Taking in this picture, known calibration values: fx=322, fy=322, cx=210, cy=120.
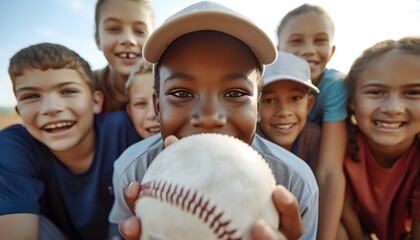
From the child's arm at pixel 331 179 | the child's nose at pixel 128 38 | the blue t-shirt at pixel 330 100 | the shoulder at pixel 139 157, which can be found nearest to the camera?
the shoulder at pixel 139 157

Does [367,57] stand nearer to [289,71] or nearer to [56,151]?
[289,71]

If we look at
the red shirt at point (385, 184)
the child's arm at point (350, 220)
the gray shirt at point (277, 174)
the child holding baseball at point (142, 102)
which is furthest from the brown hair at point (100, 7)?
the child's arm at point (350, 220)

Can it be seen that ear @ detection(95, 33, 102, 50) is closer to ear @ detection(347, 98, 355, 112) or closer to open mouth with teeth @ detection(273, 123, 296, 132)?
open mouth with teeth @ detection(273, 123, 296, 132)

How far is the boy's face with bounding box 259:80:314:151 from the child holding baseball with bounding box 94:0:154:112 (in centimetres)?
132

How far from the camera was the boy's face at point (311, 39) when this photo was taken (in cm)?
284

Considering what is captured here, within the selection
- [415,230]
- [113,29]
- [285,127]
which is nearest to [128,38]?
[113,29]

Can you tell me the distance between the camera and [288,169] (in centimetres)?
174

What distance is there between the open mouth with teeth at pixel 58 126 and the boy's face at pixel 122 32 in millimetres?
878

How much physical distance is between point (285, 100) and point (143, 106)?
110 centimetres

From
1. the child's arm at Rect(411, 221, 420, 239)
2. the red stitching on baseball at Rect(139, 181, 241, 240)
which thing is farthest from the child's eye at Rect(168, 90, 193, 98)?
the child's arm at Rect(411, 221, 420, 239)

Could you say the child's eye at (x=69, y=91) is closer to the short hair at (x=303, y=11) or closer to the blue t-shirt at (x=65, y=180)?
the blue t-shirt at (x=65, y=180)

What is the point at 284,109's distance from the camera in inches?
91.5

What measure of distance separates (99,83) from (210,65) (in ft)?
Result: 6.37

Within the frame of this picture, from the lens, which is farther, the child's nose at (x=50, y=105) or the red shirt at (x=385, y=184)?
the red shirt at (x=385, y=184)
